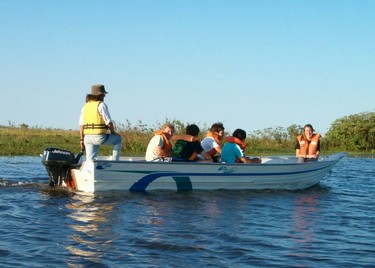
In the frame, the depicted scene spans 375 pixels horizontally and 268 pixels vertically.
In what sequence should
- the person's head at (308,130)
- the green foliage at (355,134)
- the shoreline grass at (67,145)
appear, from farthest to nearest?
the green foliage at (355,134), the shoreline grass at (67,145), the person's head at (308,130)

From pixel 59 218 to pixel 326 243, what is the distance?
397 centimetres

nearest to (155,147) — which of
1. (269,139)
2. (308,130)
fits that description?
(308,130)

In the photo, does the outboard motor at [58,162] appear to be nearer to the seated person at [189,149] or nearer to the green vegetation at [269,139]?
the seated person at [189,149]

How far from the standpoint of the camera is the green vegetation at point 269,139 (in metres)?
27.2

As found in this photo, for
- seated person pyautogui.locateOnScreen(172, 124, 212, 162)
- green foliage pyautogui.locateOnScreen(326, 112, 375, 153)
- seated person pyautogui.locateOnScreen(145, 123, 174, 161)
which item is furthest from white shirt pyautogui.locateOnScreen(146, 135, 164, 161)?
green foliage pyautogui.locateOnScreen(326, 112, 375, 153)

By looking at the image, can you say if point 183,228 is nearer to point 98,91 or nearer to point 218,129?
point 98,91

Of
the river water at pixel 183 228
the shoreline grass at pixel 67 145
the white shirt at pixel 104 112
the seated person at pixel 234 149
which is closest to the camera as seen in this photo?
the river water at pixel 183 228

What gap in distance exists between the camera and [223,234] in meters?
8.42

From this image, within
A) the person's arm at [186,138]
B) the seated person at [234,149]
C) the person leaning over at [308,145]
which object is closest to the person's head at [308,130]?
the person leaning over at [308,145]

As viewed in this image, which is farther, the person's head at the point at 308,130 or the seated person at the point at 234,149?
the person's head at the point at 308,130

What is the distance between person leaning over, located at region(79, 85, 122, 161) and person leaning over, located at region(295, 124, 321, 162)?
5.68 m

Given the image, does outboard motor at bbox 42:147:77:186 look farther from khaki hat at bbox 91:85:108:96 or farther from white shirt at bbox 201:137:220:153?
white shirt at bbox 201:137:220:153

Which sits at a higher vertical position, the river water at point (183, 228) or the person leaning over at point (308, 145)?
the person leaning over at point (308, 145)

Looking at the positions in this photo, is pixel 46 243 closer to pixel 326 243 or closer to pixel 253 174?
pixel 326 243
